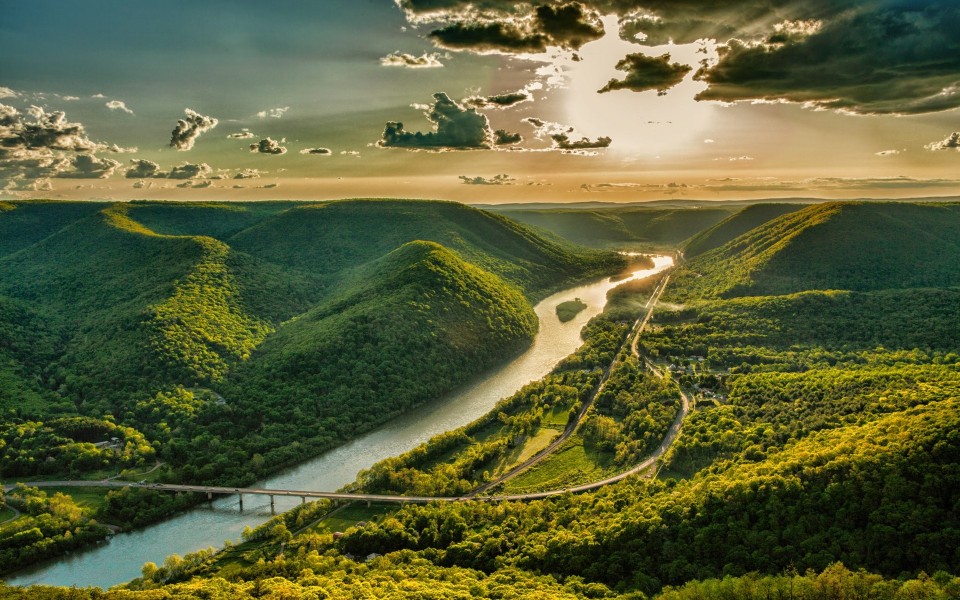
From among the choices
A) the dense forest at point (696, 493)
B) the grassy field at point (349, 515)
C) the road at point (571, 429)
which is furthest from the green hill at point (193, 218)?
the grassy field at point (349, 515)

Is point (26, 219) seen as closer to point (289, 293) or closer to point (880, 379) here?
point (289, 293)

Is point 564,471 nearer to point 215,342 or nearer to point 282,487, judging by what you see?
point 282,487

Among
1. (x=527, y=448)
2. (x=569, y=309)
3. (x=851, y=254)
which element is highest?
(x=851, y=254)

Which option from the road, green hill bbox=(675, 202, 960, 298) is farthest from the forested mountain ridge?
green hill bbox=(675, 202, 960, 298)

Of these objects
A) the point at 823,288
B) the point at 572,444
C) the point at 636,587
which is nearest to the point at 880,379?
the point at 572,444

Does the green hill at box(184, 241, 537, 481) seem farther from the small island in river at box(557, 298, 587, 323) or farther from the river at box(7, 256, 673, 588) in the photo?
the small island in river at box(557, 298, 587, 323)

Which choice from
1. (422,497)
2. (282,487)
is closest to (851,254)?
(422,497)
